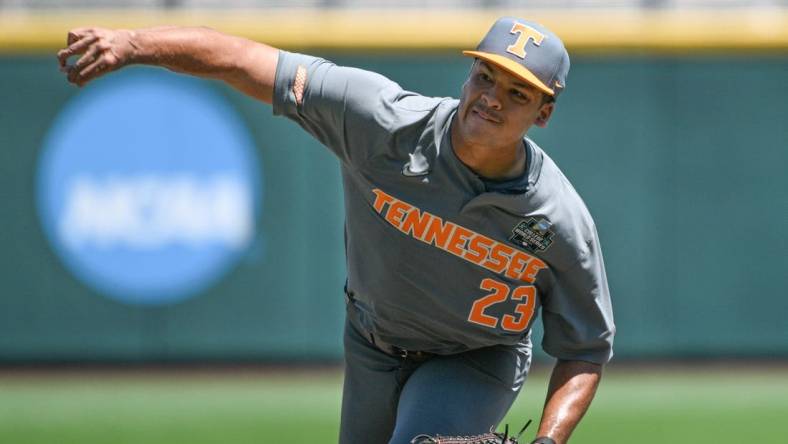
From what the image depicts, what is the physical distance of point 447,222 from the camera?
4.14 metres

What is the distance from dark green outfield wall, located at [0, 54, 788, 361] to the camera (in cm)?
923

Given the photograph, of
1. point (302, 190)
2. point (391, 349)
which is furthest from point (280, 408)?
point (391, 349)

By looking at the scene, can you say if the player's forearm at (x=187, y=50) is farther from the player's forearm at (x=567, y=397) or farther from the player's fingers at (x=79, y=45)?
the player's forearm at (x=567, y=397)

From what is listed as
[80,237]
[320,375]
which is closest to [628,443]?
[320,375]

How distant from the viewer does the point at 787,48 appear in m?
9.23

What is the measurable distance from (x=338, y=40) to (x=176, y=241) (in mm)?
1747

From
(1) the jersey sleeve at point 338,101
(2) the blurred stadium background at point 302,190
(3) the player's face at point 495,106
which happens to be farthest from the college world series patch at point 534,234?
(2) the blurred stadium background at point 302,190

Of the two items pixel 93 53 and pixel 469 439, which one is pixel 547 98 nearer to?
pixel 469 439

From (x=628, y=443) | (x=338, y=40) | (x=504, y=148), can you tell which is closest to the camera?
(x=504, y=148)

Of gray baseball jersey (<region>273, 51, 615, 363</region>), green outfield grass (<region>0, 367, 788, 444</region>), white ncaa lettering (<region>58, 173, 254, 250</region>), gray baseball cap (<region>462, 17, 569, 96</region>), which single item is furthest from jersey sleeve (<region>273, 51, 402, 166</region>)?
white ncaa lettering (<region>58, 173, 254, 250</region>)

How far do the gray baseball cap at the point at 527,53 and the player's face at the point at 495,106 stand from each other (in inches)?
1.9

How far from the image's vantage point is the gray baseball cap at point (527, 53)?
396 centimetres

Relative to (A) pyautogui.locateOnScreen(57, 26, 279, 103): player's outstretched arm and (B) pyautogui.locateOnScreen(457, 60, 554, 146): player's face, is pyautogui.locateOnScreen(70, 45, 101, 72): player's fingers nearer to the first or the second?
(A) pyautogui.locateOnScreen(57, 26, 279, 103): player's outstretched arm

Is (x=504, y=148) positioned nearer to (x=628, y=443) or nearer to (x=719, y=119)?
(x=628, y=443)
